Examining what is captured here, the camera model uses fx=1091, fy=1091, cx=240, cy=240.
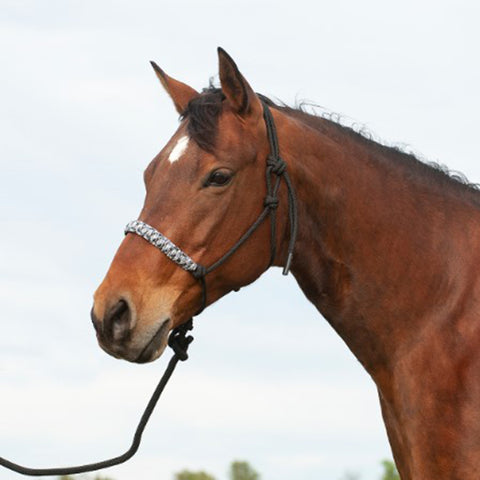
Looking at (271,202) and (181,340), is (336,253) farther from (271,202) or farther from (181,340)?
(181,340)

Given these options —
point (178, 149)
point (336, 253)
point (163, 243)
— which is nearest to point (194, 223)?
point (163, 243)

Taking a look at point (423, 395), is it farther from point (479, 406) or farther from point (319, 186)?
point (319, 186)

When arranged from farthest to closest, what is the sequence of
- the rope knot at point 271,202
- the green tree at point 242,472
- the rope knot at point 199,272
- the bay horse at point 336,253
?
the green tree at point 242,472 → the rope knot at point 271,202 → the rope knot at point 199,272 → the bay horse at point 336,253

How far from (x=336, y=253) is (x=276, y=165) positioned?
28.4 inches

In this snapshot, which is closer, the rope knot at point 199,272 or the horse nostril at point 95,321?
the horse nostril at point 95,321

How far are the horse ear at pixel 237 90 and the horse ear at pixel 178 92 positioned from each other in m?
0.52

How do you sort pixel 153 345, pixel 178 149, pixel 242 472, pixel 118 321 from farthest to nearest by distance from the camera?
1. pixel 242 472
2. pixel 178 149
3. pixel 153 345
4. pixel 118 321

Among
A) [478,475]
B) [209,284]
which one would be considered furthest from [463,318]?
[209,284]

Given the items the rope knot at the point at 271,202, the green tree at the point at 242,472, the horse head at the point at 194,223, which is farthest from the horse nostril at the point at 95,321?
the green tree at the point at 242,472

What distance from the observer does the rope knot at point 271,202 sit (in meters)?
7.08

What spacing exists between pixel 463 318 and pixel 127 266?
2237 mm

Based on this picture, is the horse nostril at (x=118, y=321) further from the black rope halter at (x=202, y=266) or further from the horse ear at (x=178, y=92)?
the horse ear at (x=178, y=92)

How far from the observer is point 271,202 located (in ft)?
23.2

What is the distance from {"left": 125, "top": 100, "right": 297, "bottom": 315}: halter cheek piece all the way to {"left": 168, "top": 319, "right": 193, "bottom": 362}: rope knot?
0.52 ft
